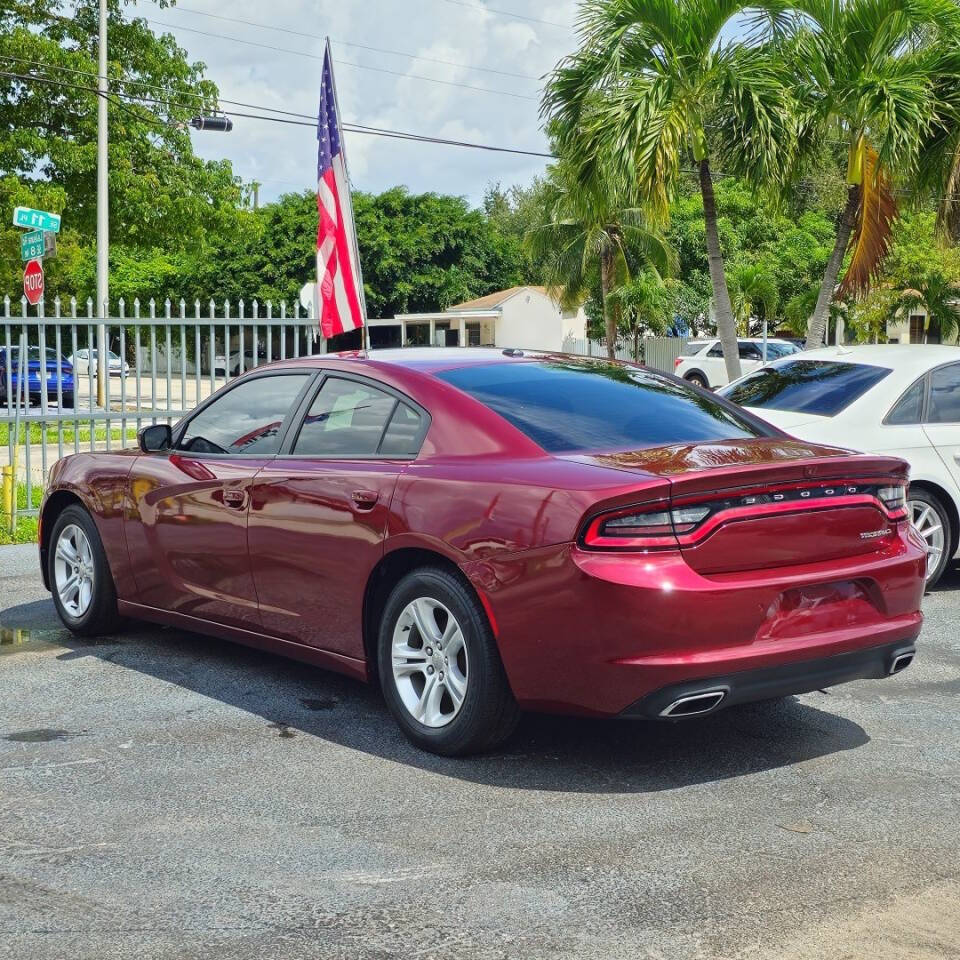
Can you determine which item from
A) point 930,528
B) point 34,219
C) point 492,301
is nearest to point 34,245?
point 34,219

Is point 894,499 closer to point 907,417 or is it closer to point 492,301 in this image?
point 907,417

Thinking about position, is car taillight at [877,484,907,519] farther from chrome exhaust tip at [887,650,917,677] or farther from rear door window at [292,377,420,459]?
rear door window at [292,377,420,459]

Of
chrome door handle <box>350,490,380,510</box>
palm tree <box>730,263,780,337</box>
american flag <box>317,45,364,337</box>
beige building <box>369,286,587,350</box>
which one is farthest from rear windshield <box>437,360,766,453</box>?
beige building <box>369,286,587,350</box>

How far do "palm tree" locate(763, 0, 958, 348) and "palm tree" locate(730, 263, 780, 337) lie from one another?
2030 centimetres

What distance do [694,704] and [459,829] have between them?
2.94ft

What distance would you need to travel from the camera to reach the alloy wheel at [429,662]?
16.3ft

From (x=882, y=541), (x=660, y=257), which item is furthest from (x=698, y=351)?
(x=882, y=541)

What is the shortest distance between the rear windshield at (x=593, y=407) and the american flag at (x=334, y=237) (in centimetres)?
632

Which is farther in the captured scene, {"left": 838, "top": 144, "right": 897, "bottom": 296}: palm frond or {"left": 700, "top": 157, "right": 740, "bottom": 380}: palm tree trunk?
{"left": 700, "top": 157, "right": 740, "bottom": 380}: palm tree trunk

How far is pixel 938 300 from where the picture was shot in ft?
122

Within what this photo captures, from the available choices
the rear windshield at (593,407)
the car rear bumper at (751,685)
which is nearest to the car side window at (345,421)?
the rear windshield at (593,407)

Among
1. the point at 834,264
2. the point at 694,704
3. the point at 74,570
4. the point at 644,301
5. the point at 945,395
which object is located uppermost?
the point at 644,301

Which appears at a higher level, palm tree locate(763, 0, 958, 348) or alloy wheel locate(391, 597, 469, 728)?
palm tree locate(763, 0, 958, 348)

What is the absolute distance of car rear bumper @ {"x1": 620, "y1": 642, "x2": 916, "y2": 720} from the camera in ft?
14.9
